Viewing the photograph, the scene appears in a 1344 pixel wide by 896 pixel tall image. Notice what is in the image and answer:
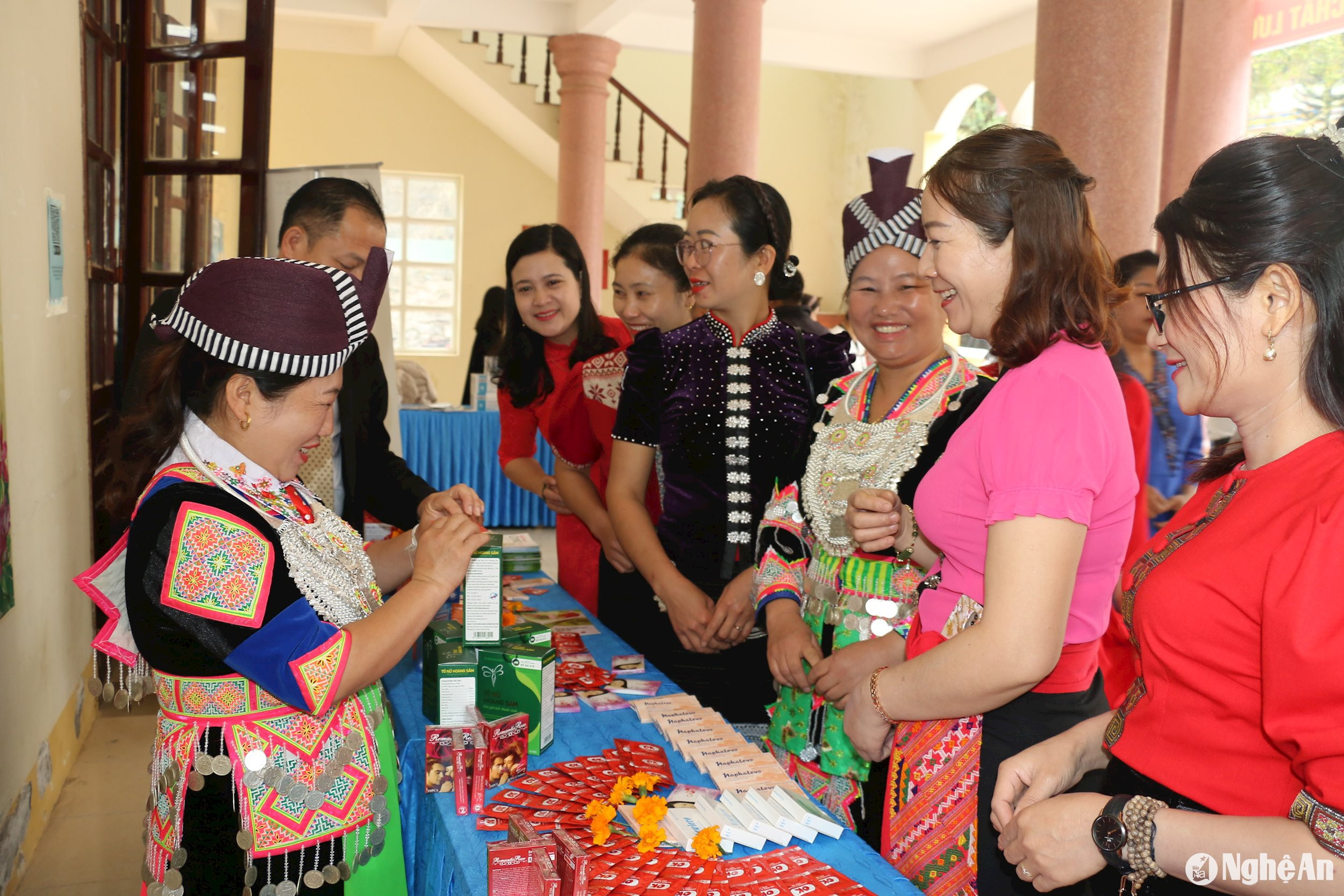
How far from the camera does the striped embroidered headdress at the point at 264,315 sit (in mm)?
1397

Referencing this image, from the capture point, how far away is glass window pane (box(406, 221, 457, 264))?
41.1 ft

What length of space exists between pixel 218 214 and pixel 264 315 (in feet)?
9.94

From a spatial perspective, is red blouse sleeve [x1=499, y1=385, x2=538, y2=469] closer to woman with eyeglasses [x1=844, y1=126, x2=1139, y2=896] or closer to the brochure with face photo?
the brochure with face photo

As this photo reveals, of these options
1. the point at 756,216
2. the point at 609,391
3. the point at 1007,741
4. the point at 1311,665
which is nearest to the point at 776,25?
the point at 609,391

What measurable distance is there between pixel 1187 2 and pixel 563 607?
6.52 metres

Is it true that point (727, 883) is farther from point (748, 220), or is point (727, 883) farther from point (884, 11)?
point (884, 11)

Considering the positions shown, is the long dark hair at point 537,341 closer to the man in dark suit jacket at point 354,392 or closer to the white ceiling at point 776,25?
the man in dark suit jacket at point 354,392

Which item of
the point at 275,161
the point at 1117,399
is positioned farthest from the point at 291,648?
the point at 275,161

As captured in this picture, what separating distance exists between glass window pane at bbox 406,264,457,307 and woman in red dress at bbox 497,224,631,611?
974cm

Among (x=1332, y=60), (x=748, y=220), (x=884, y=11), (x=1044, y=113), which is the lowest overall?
(x=748, y=220)

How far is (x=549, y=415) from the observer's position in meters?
3.20

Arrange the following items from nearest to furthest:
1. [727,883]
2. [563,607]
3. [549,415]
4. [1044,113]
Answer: [727,883]
[563,607]
[549,415]
[1044,113]

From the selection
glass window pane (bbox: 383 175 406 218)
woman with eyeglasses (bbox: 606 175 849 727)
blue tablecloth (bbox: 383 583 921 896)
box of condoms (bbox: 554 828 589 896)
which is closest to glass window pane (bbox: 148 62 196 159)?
woman with eyeglasses (bbox: 606 175 849 727)

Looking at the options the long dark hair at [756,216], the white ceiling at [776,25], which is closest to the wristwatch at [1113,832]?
the long dark hair at [756,216]
